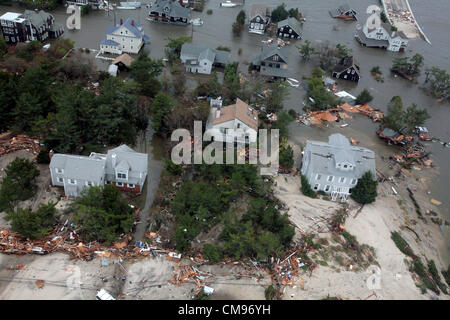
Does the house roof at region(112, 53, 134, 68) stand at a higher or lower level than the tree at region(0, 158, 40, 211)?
higher

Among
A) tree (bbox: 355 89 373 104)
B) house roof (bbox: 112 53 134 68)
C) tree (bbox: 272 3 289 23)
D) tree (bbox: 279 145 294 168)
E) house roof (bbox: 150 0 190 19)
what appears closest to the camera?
tree (bbox: 279 145 294 168)

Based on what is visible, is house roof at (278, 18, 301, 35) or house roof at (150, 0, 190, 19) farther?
house roof at (278, 18, 301, 35)

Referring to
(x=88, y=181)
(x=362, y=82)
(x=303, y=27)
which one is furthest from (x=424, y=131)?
(x=88, y=181)

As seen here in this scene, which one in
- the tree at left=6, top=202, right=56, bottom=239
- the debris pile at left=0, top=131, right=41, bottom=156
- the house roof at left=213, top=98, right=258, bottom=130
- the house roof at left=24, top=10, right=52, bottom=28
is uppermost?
the house roof at left=24, top=10, right=52, bottom=28

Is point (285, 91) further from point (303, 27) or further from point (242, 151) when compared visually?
point (303, 27)

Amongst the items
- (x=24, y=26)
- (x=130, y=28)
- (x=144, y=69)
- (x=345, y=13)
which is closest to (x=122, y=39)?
(x=130, y=28)

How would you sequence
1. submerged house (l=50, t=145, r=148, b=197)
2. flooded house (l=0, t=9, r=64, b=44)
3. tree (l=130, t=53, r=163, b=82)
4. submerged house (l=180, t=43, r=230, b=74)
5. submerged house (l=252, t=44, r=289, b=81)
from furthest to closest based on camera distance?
submerged house (l=252, t=44, r=289, b=81)
flooded house (l=0, t=9, r=64, b=44)
submerged house (l=180, t=43, r=230, b=74)
tree (l=130, t=53, r=163, b=82)
submerged house (l=50, t=145, r=148, b=197)

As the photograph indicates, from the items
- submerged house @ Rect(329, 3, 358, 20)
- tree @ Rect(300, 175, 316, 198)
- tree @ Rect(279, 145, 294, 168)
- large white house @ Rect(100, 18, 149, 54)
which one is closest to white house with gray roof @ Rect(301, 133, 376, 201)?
tree @ Rect(300, 175, 316, 198)

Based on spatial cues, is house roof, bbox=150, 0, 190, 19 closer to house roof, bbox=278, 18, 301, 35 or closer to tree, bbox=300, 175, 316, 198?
house roof, bbox=278, 18, 301, 35
